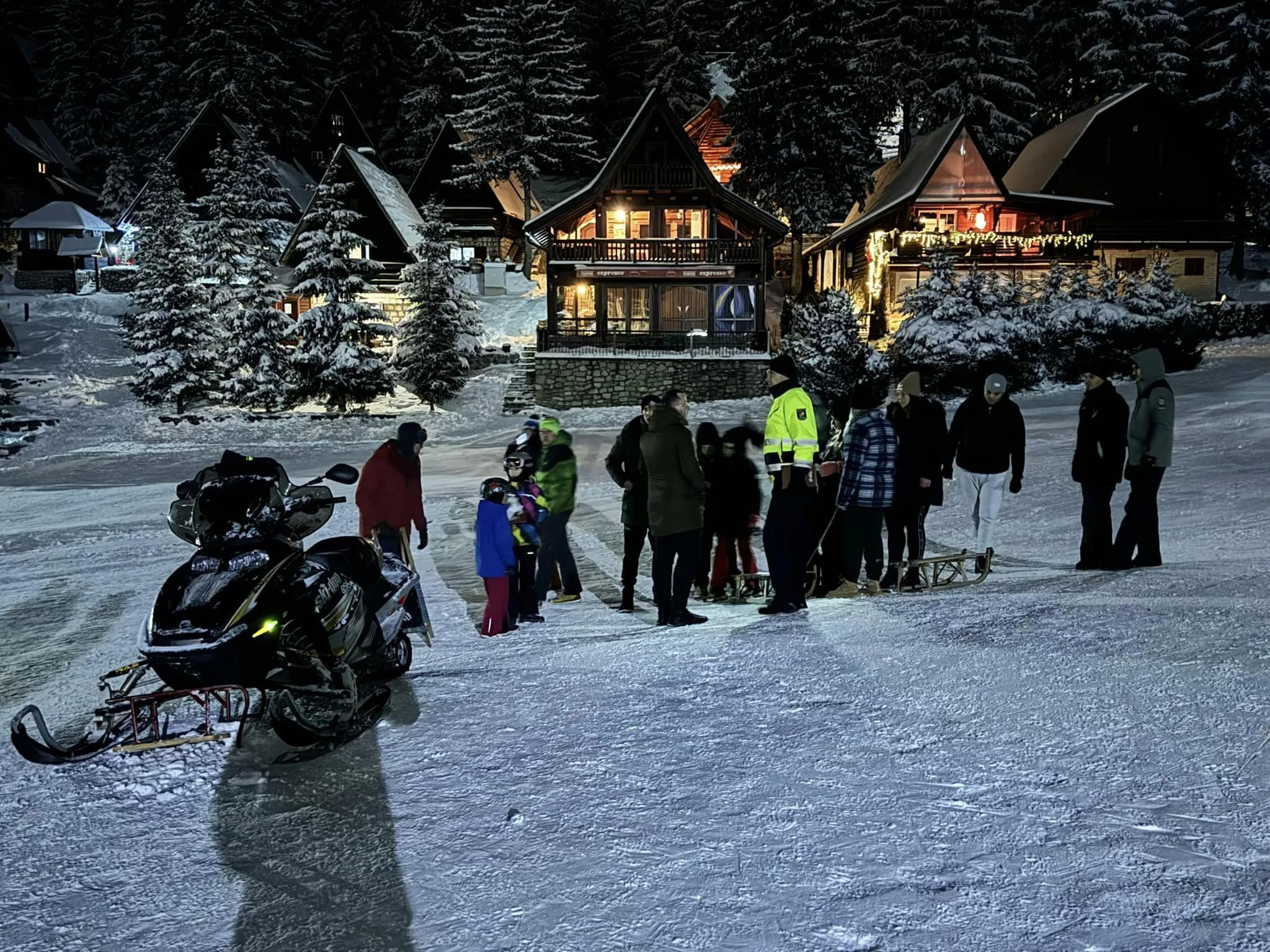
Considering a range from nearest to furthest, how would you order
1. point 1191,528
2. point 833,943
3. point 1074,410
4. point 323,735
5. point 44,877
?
point 833,943 < point 44,877 < point 323,735 < point 1191,528 < point 1074,410

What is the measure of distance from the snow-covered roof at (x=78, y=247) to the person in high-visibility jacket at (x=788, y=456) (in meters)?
50.3

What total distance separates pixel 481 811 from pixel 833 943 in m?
1.70

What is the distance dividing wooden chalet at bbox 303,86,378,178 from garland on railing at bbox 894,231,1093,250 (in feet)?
107

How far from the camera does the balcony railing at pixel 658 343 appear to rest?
31.8 m

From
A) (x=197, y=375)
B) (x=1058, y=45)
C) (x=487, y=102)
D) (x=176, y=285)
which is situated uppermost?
(x=1058, y=45)

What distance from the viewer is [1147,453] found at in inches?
327

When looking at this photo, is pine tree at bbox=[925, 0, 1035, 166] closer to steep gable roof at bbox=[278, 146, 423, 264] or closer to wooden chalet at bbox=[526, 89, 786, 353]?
wooden chalet at bbox=[526, 89, 786, 353]

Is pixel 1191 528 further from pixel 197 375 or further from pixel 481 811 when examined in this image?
pixel 197 375

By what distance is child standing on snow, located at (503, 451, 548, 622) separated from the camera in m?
7.79

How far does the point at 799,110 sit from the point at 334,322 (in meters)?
20.7

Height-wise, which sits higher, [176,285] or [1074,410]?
[176,285]

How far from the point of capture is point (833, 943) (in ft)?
10.4

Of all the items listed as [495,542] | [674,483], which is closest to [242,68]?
[495,542]

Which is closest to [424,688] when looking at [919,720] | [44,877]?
[44,877]
